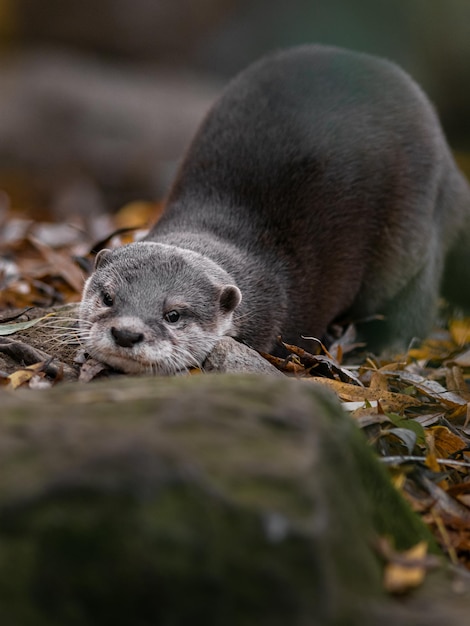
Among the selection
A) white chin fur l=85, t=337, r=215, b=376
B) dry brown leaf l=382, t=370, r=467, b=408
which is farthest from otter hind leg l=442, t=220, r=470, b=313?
white chin fur l=85, t=337, r=215, b=376

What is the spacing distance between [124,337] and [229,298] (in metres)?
0.66

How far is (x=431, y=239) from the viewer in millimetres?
4566

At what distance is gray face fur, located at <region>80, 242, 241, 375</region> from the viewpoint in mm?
2969

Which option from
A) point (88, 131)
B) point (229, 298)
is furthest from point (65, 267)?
point (88, 131)

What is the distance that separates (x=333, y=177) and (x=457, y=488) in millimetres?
1904

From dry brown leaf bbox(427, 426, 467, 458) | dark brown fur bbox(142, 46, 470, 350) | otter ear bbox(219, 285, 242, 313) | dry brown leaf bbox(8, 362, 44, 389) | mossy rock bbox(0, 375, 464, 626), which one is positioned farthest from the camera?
dark brown fur bbox(142, 46, 470, 350)

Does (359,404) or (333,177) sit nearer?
(359,404)

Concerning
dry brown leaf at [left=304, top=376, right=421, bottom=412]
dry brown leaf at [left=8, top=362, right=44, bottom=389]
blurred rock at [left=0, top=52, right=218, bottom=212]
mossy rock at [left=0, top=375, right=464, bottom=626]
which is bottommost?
blurred rock at [left=0, top=52, right=218, bottom=212]

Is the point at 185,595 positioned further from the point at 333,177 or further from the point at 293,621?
the point at 333,177

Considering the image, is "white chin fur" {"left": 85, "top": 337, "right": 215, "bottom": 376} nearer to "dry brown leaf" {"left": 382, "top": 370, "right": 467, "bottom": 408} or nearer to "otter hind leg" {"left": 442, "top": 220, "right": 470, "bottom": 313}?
"dry brown leaf" {"left": 382, "top": 370, "right": 467, "bottom": 408}

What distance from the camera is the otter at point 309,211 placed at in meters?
3.71

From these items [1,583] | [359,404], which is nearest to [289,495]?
[1,583]

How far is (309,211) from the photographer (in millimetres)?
4086

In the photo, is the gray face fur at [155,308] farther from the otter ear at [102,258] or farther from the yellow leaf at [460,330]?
the yellow leaf at [460,330]
